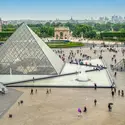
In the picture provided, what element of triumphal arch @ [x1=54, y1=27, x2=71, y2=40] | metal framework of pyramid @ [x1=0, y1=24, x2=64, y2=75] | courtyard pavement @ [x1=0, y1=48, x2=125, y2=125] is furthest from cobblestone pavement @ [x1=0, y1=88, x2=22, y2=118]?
triumphal arch @ [x1=54, y1=27, x2=71, y2=40]

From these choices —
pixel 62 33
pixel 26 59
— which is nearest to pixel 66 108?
pixel 26 59

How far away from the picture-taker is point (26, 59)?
32.8 meters

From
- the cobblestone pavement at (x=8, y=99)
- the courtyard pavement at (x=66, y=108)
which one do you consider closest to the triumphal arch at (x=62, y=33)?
the courtyard pavement at (x=66, y=108)

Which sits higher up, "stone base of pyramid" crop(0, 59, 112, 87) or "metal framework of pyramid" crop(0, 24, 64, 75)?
"metal framework of pyramid" crop(0, 24, 64, 75)

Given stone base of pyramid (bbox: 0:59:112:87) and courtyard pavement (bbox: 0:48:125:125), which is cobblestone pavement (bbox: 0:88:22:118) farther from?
stone base of pyramid (bbox: 0:59:112:87)

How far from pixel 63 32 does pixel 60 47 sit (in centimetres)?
3114

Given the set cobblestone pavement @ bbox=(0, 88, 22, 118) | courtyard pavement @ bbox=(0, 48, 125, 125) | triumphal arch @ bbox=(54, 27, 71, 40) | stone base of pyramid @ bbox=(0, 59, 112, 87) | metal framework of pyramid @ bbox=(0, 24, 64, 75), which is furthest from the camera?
triumphal arch @ bbox=(54, 27, 71, 40)

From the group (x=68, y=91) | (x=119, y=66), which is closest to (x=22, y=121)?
(x=68, y=91)

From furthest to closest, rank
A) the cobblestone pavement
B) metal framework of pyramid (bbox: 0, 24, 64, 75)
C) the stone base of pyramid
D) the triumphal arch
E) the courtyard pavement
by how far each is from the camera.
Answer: the triumphal arch → metal framework of pyramid (bbox: 0, 24, 64, 75) → the stone base of pyramid → the cobblestone pavement → the courtyard pavement

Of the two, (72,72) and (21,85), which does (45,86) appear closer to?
(21,85)

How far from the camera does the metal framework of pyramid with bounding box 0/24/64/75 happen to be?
105 ft

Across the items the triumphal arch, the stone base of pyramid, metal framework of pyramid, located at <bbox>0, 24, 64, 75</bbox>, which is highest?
the triumphal arch

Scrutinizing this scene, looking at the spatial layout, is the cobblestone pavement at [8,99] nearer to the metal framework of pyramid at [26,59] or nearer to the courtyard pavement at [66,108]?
the courtyard pavement at [66,108]

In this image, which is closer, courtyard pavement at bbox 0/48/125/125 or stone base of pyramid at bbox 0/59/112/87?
courtyard pavement at bbox 0/48/125/125
